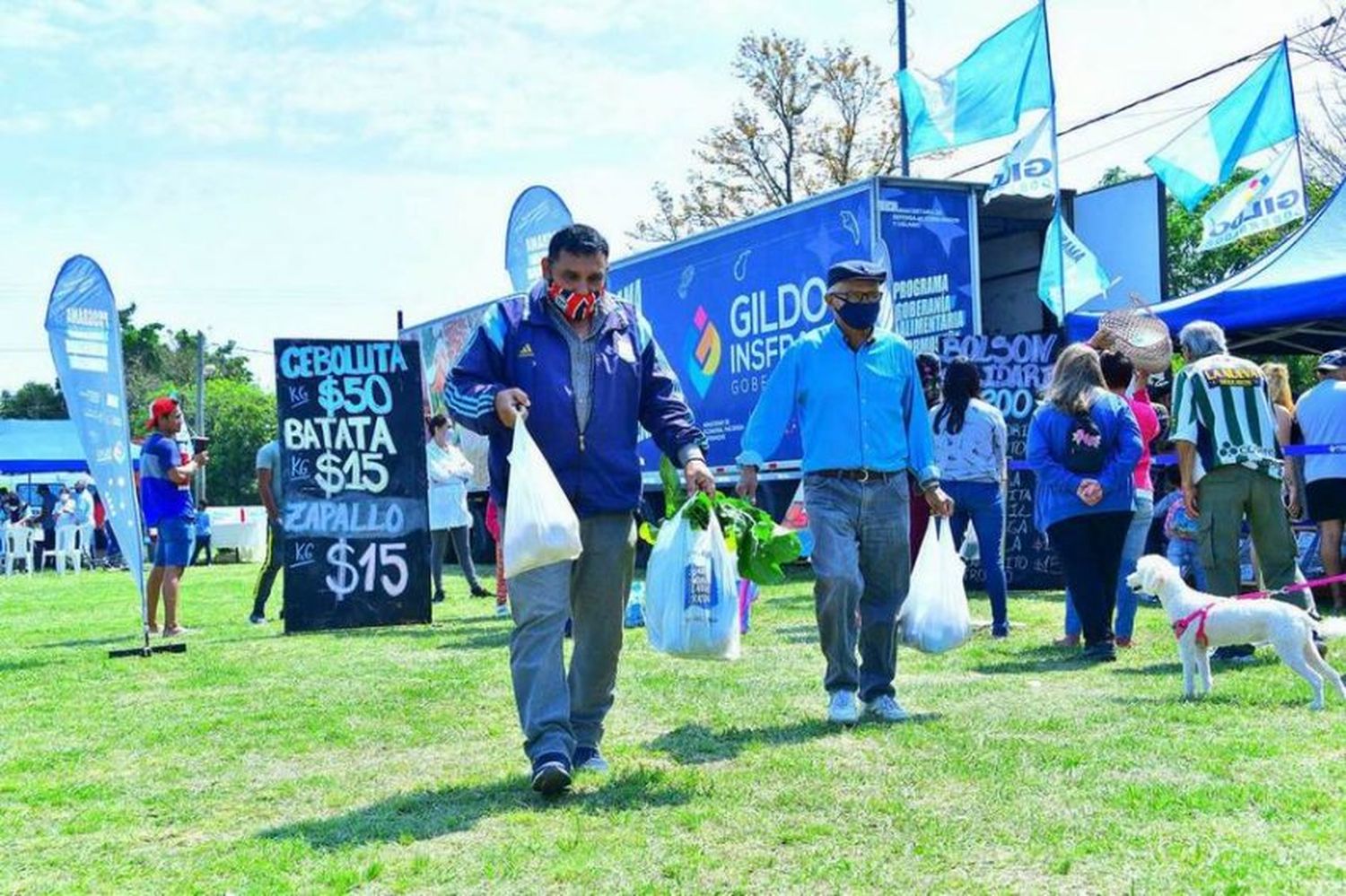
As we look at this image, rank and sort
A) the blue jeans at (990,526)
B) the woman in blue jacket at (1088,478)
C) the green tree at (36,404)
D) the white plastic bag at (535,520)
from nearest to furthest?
the white plastic bag at (535,520) < the woman in blue jacket at (1088,478) < the blue jeans at (990,526) < the green tree at (36,404)

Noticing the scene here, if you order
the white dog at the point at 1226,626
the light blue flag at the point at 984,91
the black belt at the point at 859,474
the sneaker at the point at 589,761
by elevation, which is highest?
the light blue flag at the point at 984,91

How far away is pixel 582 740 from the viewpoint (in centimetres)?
540

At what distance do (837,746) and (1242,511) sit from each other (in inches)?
125

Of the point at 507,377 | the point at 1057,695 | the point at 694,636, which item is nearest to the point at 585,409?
the point at 507,377

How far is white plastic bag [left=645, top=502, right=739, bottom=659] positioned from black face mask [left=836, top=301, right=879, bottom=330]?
1088mm

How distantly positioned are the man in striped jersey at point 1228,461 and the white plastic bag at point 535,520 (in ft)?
13.1

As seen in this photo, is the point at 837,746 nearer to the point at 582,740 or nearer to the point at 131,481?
the point at 582,740

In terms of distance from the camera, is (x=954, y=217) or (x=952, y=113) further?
(x=952, y=113)

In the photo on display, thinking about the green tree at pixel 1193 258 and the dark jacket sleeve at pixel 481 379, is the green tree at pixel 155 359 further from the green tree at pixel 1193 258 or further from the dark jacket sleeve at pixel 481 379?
the dark jacket sleeve at pixel 481 379

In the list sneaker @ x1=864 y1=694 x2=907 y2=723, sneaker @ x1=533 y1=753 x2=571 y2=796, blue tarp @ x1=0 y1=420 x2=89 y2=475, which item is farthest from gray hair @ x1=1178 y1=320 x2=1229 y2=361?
blue tarp @ x1=0 y1=420 x2=89 y2=475

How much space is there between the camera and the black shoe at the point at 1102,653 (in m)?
8.13

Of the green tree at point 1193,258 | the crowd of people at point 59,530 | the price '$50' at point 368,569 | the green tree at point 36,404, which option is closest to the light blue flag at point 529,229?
the price '$50' at point 368,569

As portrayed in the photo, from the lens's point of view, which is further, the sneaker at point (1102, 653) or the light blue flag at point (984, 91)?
the light blue flag at point (984, 91)

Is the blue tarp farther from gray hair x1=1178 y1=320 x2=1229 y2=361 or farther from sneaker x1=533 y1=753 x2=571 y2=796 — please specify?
sneaker x1=533 y1=753 x2=571 y2=796
